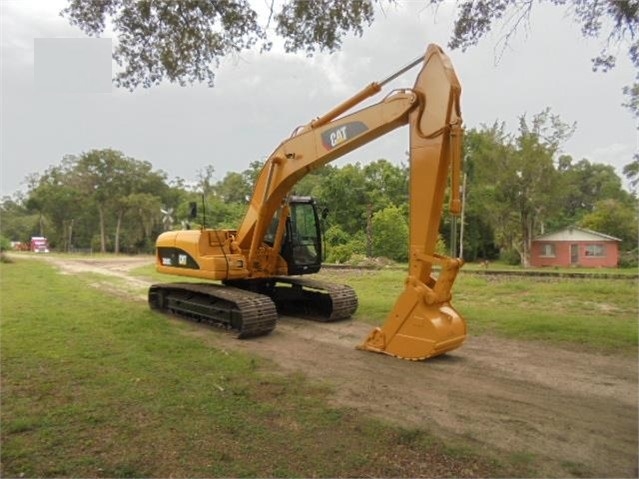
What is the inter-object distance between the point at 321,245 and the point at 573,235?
3809 centimetres

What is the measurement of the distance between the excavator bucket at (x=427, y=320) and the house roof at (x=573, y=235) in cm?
4007

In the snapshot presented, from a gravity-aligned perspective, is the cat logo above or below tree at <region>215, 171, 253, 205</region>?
→ below

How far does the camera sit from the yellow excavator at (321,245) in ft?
21.5

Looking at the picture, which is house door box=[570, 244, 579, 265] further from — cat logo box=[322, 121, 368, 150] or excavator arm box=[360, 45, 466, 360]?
excavator arm box=[360, 45, 466, 360]

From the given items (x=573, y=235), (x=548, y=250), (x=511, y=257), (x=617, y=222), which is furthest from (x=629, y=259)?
(x=511, y=257)

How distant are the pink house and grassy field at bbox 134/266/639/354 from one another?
28.1m

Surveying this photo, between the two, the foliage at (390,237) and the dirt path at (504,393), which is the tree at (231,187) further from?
the dirt path at (504,393)

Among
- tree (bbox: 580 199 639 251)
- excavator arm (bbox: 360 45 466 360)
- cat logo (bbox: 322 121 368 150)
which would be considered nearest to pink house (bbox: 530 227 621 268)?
tree (bbox: 580 199 639 251)

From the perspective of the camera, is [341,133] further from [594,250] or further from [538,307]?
[594,250]

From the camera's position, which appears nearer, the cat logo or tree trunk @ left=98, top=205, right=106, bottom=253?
the cat logo

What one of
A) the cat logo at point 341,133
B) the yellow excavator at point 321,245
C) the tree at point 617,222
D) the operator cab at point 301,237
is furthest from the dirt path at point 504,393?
the tree at point 617,222

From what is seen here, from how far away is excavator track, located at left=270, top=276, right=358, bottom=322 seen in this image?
984 cm

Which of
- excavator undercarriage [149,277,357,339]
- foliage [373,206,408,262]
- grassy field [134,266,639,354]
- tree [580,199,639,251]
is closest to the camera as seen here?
grassy field [134,266,639,354]

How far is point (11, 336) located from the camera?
768 cm
